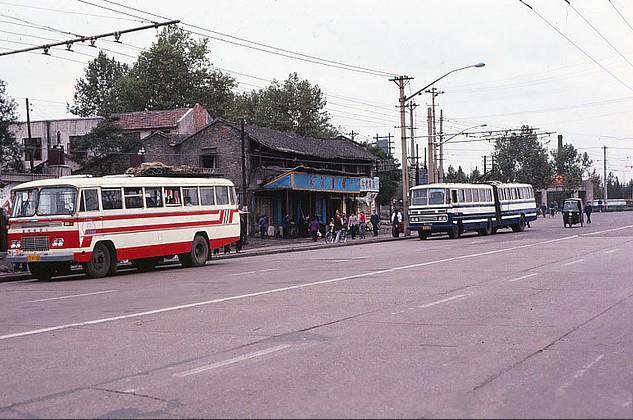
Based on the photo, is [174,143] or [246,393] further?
[174,143]

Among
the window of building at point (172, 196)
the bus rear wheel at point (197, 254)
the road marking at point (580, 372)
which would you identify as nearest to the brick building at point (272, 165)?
the bus rear wheel at point (197, 254)

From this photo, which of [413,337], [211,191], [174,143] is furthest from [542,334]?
[174,143]

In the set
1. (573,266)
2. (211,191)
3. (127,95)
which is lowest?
(573,266)

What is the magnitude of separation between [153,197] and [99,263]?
2970mm

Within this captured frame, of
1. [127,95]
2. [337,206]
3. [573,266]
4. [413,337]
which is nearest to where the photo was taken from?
[413,337]

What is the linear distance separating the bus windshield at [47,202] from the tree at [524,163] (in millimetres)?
102611

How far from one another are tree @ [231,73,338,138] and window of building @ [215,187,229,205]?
5521 cm

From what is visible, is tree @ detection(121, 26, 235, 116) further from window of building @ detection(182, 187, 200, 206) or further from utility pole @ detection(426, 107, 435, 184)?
window of building @ detection(182, 187, 200, 206)

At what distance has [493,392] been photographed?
715 centimetres

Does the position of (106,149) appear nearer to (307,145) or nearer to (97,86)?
(307,145)

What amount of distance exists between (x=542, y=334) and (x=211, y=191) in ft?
62.0

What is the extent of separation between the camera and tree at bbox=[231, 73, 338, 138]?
84.1 m

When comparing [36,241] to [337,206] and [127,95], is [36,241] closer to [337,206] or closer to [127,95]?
[337,206]

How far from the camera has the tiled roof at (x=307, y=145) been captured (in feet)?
173
